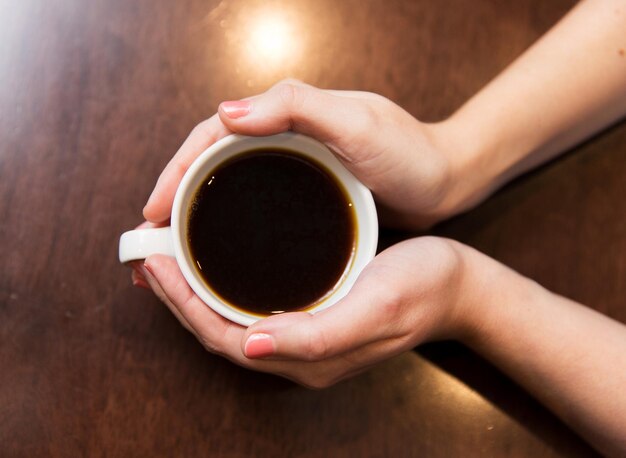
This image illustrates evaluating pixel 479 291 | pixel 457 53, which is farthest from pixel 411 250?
pixel 457 53

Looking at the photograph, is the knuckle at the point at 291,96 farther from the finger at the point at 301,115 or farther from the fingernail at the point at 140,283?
the fingernail at the point at 140,283

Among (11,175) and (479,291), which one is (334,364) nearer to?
(479,291)

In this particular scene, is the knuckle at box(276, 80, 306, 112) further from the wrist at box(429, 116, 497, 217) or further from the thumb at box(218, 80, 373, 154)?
the wrist at box(429, 116, 497, 217)

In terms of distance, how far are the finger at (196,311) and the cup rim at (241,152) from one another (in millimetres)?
21

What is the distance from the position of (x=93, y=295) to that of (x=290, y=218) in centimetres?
33

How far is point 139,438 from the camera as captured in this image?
833 mm

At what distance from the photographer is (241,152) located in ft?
2.43

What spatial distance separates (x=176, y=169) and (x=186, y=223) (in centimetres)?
8

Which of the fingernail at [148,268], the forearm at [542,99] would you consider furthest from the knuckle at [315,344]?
the forearm at [542,99]

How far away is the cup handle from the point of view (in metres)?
0.69

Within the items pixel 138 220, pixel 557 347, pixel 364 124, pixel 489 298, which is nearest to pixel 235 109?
pixel 364 124

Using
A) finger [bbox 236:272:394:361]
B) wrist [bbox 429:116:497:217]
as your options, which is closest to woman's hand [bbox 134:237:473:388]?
finger [bbox 236:272:394:361]

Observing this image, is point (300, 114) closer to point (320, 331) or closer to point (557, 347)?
point (320, 331)

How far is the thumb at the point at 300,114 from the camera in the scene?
0.70 meters
